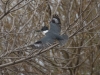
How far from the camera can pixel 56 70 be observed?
7594 millimetres

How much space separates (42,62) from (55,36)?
167 inches

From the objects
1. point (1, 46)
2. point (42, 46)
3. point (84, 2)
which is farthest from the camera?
point (84, 2)

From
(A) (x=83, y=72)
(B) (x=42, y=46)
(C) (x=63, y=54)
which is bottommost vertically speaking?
(A) (x=83, y=72)

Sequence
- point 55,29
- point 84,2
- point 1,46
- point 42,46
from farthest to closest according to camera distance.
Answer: point 84,2 → point 1,46 → point 55,29 → point 42,46

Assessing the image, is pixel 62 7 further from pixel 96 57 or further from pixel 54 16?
pixel 54 16

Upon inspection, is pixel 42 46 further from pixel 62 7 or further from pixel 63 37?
pixel 62 7

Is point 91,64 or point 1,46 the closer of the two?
point 1,46

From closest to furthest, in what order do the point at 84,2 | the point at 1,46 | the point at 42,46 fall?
the point at 42,46
the point at 1,46
the point at 84,2

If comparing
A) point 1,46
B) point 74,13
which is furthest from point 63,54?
point 1,46

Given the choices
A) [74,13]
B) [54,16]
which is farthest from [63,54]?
[54,16]

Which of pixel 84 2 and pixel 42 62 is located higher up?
pixel 84 2

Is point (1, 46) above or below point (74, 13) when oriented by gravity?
below

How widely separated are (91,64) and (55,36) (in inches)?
190

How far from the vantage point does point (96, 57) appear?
7.66 meters
